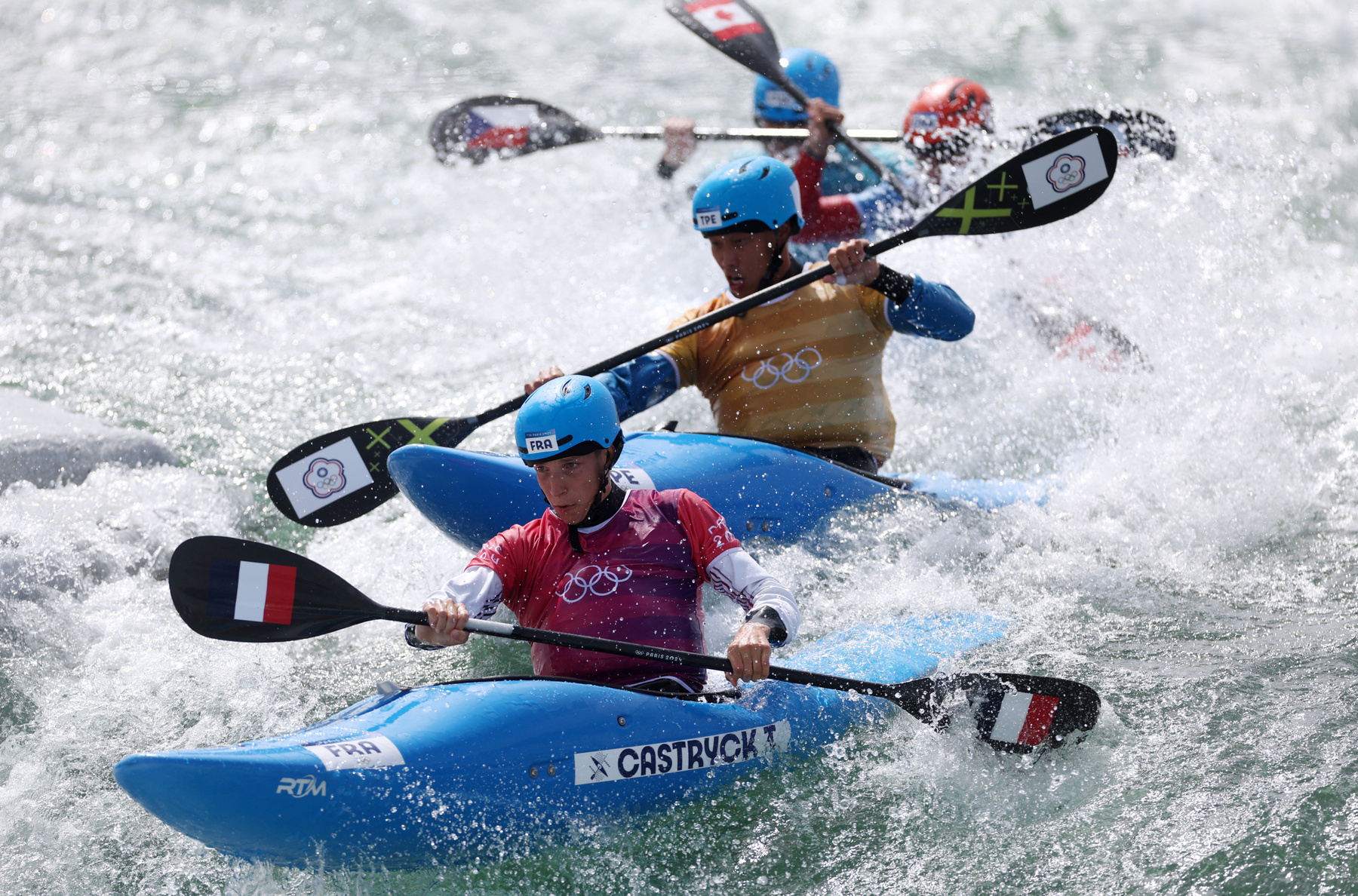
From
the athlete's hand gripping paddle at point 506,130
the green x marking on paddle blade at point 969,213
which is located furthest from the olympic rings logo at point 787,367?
the athlete's hand gripping paddle at point 506,130

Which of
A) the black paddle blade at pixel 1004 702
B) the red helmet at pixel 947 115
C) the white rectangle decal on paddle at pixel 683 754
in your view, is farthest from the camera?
the red helmet at pixel 947 115

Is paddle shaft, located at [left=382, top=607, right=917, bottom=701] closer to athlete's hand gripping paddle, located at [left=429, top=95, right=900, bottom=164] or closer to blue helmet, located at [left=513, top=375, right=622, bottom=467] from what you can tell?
blue helmet, located at [left=513, top=375, right=622, bottom=467]

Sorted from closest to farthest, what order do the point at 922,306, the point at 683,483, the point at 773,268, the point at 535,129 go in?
Answer: the point at 683,483 < the point at 922,306 < the point at 773,268 < the point at 535,129

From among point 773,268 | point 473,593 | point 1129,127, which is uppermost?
point 1129,127

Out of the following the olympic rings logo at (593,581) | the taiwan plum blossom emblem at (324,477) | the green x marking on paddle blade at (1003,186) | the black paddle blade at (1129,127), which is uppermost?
the black paddle blade at (1129,127)

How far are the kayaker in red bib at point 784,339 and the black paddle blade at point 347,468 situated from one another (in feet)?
2.36

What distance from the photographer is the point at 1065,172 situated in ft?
16.2

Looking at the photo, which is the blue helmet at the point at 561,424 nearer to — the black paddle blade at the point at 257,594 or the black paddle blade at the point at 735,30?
the black paddle blade at the point at 257,594

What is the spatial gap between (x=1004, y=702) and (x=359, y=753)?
5.97 ft

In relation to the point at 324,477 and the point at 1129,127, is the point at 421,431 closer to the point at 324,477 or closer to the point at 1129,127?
the point at 324,477

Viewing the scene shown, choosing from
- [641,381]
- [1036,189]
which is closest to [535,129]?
[641,381]

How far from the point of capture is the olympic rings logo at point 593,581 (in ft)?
11.7

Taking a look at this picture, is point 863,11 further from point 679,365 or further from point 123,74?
point 679,365

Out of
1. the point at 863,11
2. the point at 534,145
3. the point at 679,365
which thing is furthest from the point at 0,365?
the point at 863,11
